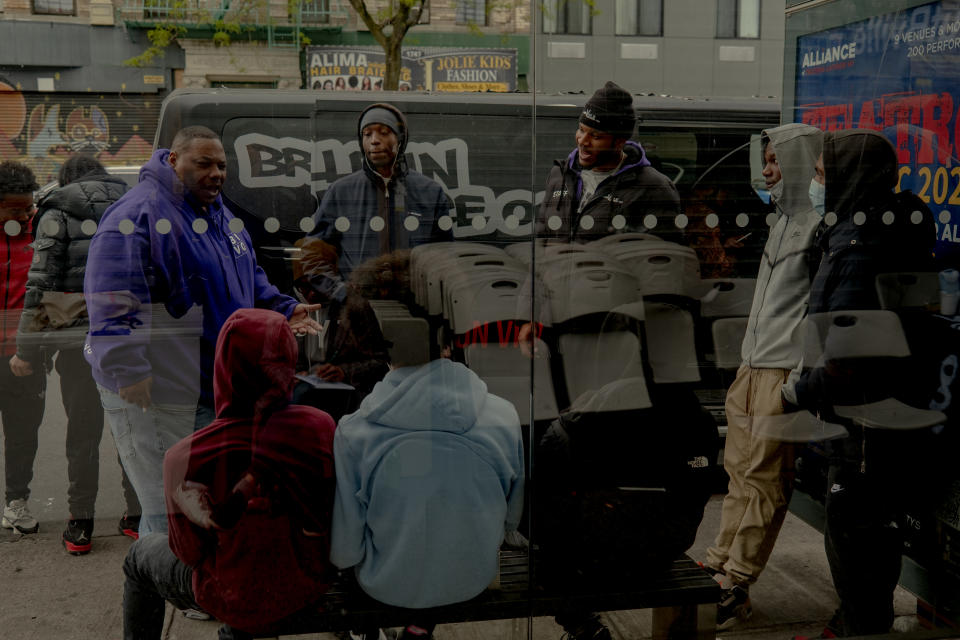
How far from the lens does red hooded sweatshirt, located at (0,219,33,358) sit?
2.36 meters

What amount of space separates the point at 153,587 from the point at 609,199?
64.2 inches

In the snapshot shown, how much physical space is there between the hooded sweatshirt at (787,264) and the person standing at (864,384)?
0.04m

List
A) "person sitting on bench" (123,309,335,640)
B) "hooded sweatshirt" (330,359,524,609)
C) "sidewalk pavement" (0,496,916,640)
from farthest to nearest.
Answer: "sidewalk pavement" (0,496,916,640) → "hooded sweatshirt" (330,359,524,609) → "person sitting on bench" (123,309,335,640)

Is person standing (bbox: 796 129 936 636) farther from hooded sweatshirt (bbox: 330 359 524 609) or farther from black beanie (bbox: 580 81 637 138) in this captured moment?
hooded sweatshirt (bbox: 330 359 524 609)

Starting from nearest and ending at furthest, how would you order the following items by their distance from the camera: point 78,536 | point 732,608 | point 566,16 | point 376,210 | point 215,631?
point 376,210 → point 566,16 → point 78,536 → point 732,608 → point 215,631

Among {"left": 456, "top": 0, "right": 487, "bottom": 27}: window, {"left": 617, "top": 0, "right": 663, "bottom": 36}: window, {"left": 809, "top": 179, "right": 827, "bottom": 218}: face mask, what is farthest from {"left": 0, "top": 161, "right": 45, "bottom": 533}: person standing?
{"left": 809, "top": 179, "right": 827, "bottom": 218}: face mask

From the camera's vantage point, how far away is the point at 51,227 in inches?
92.6

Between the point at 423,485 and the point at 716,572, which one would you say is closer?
the point at 423,485

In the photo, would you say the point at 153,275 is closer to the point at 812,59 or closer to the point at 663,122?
the point at 663,122

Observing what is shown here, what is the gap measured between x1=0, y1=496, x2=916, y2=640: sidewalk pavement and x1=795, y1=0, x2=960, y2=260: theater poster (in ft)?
3.64

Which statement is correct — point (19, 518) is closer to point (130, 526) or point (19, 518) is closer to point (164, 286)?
point (130, 526)

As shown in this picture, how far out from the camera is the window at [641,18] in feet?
8.51

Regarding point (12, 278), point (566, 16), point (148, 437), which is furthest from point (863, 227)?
point (12, 278)

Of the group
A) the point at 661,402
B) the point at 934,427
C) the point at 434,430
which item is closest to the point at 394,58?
the point at 434,430
